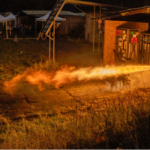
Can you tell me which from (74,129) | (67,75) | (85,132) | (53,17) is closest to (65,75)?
(67,75)

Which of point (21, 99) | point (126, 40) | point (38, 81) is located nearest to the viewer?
point (21, 99)

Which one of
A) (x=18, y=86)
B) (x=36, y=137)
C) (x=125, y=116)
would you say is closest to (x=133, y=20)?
(x=18, y=86)

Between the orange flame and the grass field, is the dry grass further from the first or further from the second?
the orange flame

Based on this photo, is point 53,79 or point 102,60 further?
point 102,60

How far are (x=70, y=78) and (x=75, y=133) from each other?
6237 millimetres

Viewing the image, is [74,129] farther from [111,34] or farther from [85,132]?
[111,34]

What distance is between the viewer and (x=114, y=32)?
14047mm

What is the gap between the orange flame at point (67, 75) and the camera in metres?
10.3

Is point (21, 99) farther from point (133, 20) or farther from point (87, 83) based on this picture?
point (133, 20)

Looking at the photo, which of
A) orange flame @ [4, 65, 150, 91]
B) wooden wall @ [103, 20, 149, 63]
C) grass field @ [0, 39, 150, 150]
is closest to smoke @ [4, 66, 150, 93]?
orange flame @ [4, 65, 150, 91]

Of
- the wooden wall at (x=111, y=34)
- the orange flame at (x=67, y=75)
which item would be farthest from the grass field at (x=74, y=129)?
the wooden wall at (x=111, y=34)

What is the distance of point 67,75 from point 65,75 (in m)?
0.10

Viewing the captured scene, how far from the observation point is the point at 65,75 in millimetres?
11469

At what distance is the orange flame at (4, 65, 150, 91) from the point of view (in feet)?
33.7
